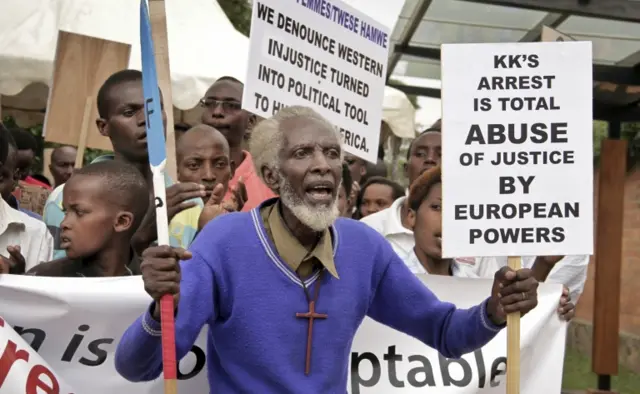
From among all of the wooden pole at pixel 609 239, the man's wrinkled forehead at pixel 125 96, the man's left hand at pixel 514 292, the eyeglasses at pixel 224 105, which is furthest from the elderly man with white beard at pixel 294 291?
the wooden pole at pixel 609 239

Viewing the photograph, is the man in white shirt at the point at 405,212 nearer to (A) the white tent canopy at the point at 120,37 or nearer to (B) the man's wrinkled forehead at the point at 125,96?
(B) the man's wrinkled forehead at the point at 125,96

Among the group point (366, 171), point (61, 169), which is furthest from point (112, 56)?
point (366, 171)

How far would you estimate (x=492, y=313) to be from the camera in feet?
10.7

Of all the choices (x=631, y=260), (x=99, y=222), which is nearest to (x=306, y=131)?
(x=99, y=222)

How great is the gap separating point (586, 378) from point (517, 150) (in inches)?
320

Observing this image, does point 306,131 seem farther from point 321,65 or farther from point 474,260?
point 474,260

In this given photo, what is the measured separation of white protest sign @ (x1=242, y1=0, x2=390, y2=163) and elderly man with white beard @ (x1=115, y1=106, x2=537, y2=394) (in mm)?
980

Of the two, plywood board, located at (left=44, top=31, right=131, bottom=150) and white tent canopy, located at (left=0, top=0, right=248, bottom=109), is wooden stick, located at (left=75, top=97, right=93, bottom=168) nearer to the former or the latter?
plywood board, located at (left=44, top=31, right=131, bottom=150)

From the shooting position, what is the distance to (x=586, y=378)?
35.7 ft

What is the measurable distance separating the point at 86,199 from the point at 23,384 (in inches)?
28.3

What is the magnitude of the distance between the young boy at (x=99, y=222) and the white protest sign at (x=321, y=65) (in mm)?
670

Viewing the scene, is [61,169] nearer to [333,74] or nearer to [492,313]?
[333,74]

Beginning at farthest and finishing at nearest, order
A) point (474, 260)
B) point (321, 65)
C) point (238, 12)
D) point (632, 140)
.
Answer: point (238, 12)
point (632, 140)
point (474, 260)
point (321, 65)

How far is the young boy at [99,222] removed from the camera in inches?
147
